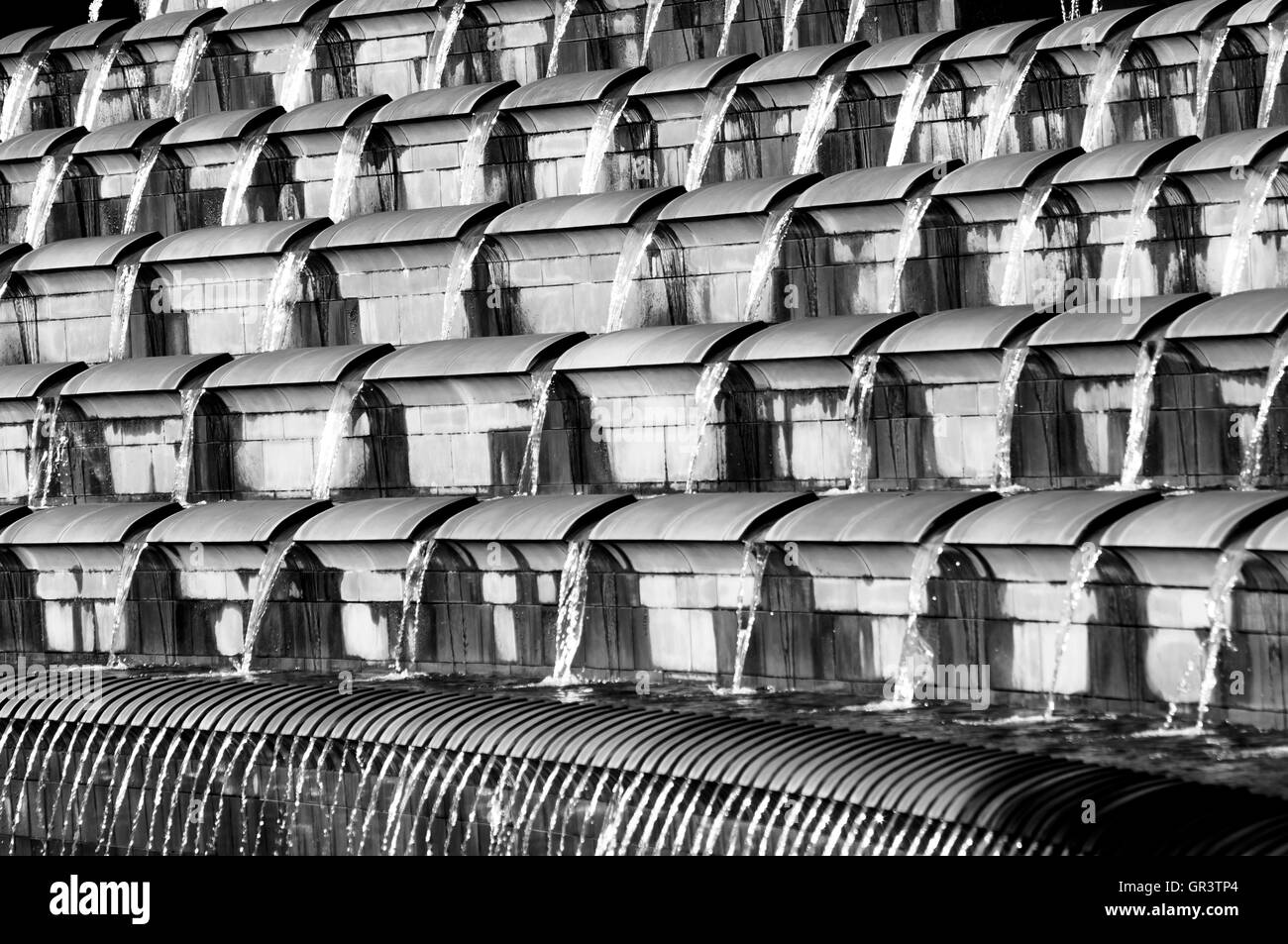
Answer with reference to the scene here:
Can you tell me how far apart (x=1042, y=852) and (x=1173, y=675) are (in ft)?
14.9

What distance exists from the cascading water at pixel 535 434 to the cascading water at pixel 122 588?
4.07m

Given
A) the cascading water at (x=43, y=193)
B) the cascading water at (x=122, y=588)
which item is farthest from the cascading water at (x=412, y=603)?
the cascading water at (x=43, y=193)

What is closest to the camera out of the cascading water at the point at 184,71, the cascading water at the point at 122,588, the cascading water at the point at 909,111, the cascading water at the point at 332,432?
the cascading water at the point at 122,588

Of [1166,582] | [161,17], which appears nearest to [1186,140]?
[1166,582]

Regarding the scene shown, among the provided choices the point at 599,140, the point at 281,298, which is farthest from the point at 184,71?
the point at 599,140

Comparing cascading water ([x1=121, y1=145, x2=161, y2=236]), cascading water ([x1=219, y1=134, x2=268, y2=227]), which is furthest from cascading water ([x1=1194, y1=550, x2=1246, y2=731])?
cascading water ([x1=121, y1=145, x2=161, y2=236])

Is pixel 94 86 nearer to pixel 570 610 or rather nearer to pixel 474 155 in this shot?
pixel 474 155

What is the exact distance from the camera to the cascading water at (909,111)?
70.5ft

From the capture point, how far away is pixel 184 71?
28109 millimetres

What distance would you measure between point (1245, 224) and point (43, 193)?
16358 millimetres

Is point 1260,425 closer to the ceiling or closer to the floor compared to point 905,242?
closer to the floor

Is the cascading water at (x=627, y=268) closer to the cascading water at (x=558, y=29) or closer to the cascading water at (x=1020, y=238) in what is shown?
the cascading water at (x=1020, y=238)

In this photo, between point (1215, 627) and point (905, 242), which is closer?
point (1215, 627)

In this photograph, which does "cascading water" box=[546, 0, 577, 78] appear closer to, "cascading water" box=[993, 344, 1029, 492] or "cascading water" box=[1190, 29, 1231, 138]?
"cascading water" box=[1190, 29, 1231, 138]
